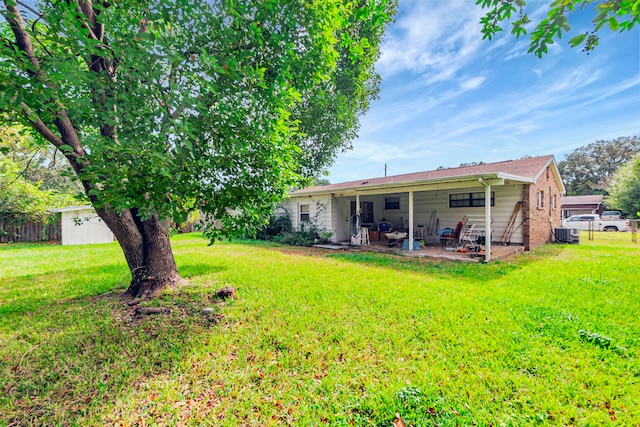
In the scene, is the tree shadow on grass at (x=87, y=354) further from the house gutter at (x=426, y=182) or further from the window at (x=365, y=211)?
the window at (x=365, y=211)

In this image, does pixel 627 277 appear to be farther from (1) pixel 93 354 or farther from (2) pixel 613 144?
(2) pixel 613 144

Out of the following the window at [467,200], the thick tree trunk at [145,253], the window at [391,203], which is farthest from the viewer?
the window at [391,203]

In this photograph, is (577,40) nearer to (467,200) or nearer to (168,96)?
(168,96)

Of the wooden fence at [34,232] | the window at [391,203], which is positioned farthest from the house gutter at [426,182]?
the wooden fence at [34,232]

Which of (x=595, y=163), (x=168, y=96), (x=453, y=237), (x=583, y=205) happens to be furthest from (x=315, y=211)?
(x=595, y=163)

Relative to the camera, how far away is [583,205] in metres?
28.8

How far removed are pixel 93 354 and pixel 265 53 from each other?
4.35 m

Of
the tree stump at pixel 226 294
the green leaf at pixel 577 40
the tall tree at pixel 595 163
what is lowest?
the tree stump at pixel 226 294

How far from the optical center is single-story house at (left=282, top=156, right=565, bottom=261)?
922 centimetres

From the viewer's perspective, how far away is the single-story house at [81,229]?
44.0ft

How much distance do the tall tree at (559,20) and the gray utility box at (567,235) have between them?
12.7 m

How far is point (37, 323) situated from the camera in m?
3.69

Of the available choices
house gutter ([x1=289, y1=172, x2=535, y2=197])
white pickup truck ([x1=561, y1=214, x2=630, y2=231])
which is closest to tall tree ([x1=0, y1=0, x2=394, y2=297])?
house gutter ([x1=289, y1=172, x2=535, y2=197])

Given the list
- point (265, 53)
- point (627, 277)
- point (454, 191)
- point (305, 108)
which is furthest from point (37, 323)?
point (454, 191)
